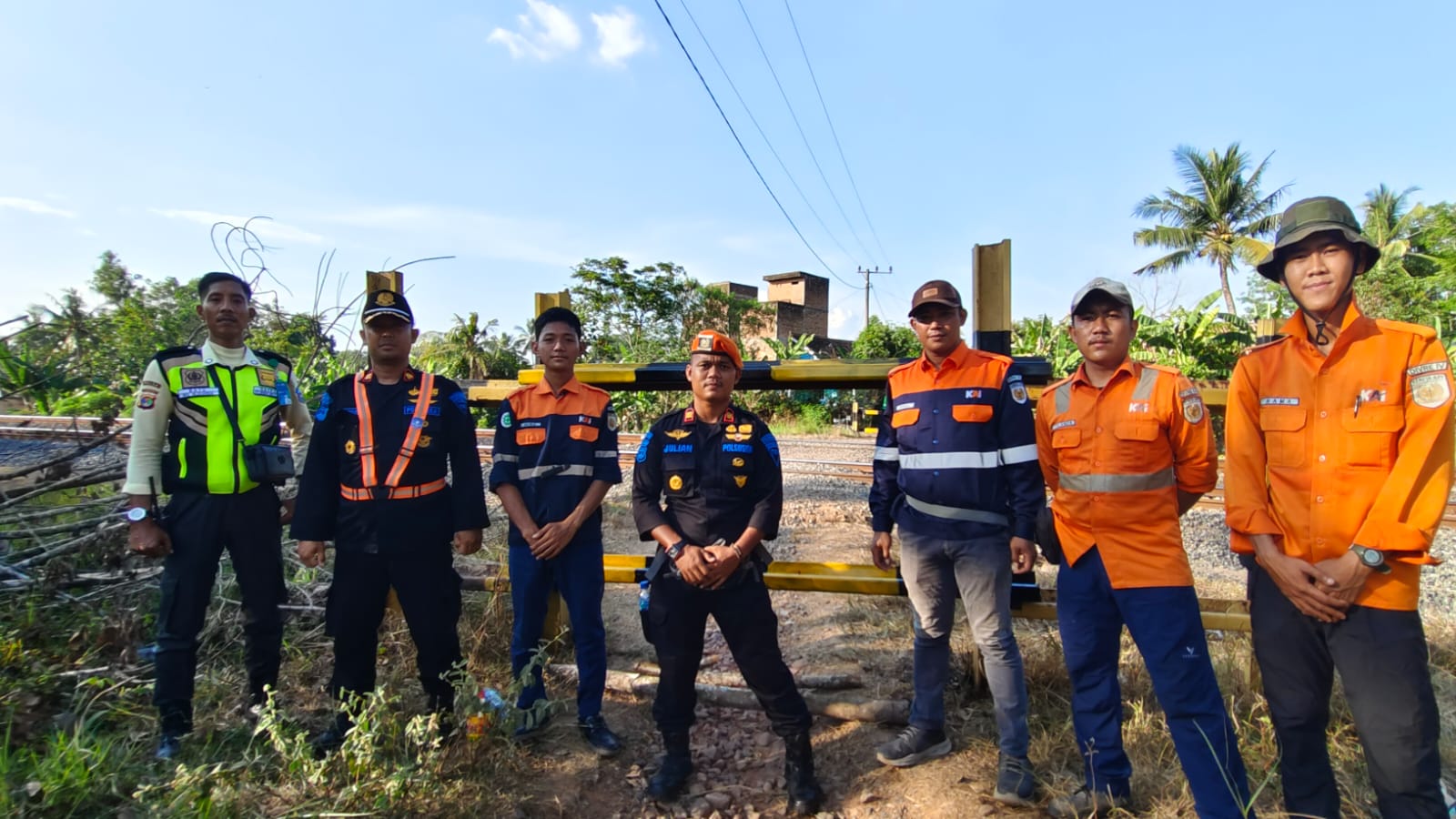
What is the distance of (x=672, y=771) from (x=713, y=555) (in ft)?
2.91

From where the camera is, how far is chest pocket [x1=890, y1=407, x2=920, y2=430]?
2.94 m

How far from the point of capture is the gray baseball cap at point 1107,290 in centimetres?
256

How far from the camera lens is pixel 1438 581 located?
543 centimetres

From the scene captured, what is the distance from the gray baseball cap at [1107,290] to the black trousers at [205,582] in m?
3.31

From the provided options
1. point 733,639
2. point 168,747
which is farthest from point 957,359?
point 168,747

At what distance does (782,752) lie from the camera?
3178 millimetres

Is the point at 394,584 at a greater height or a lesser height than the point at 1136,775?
greater

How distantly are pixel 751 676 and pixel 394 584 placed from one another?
4.87 ft

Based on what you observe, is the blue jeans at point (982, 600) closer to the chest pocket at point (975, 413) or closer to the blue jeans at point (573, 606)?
the chest pocket at point (975, 413)

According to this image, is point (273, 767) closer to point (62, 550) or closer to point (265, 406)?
point (265, 406)

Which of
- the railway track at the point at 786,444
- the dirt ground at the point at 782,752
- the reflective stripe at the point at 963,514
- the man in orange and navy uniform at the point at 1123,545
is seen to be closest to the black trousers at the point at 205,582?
the railway track at the point at 786,444

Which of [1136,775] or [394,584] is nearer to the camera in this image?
[1136,775]

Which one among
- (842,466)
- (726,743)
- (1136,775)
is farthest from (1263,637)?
(842,466)

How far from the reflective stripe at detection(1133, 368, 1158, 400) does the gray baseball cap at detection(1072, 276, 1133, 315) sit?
0.25 meters
